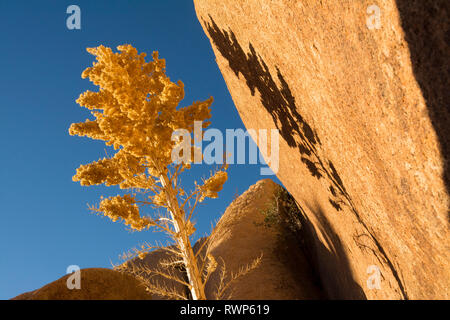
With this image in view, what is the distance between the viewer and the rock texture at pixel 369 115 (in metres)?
4.12

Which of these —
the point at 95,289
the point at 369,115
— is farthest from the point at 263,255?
the point at 369,115

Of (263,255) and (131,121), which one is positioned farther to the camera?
(263,255)

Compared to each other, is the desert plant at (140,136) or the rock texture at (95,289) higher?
the desert plant at (140,136)

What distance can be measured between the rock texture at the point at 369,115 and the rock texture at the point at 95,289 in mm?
10270

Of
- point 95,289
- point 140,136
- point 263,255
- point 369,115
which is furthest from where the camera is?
point 263,255

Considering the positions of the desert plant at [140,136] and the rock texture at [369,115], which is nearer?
the rock texture at [369,115]

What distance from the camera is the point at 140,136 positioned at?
9.67m

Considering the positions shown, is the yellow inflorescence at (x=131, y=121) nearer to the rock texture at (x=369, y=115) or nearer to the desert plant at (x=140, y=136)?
the desert plant at (x=140, y=136)

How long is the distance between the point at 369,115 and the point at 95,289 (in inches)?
538

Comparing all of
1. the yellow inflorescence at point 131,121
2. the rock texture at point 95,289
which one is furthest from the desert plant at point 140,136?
the rock texture at point 95,289

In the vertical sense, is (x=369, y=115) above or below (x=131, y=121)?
below

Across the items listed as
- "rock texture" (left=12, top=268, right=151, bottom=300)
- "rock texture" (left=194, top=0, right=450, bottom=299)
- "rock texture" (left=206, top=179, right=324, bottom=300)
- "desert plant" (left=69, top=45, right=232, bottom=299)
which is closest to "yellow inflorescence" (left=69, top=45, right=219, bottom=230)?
"desert plant" (left=69, top=45, right=232, bottom=299)

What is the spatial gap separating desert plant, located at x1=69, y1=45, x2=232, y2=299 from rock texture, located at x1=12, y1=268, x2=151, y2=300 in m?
5.59

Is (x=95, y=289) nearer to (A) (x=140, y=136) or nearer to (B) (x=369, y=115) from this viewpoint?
(A) (x=140, y=136)
